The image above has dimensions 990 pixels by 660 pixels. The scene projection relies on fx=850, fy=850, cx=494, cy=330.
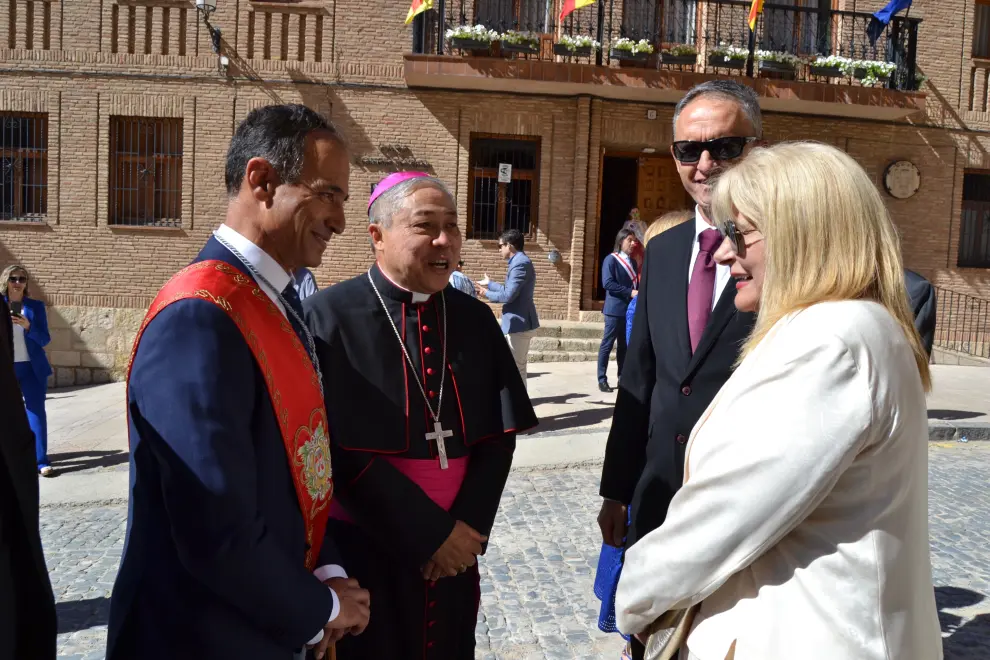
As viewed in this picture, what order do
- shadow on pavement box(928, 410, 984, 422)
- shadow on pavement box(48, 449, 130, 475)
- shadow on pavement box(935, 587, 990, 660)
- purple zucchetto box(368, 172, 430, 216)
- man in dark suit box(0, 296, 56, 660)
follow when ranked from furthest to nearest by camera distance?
shadow on pavement box(928, 410, 984, 422) < shadow on pavement box(48, 449, 130, 475) < shadow on pavement box(935, 587, 990, 660) < purple zucchetto box(368, 172, 430, 216) < man in dark suit box(0, 296, 56, 660)

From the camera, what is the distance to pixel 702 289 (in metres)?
2.62

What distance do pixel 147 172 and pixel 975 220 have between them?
14.9 metres

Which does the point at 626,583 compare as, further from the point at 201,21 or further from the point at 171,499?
the point at 201,21

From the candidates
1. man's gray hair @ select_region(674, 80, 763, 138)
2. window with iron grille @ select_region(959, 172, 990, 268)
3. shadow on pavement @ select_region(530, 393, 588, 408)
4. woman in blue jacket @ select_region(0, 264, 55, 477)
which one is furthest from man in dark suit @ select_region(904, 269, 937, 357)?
window with iron grille @ select_region(959, 172, 990, 268)

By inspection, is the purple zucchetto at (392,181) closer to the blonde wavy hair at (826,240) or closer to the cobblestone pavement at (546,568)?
the blonde wavy hair at (826,240)

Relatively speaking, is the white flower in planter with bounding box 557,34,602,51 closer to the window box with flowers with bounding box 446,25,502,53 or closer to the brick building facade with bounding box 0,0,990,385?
the brick building facade with bounding box 0,0,990,385

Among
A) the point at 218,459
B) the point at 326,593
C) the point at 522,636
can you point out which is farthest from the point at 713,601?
the point at 522,636

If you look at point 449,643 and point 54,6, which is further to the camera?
point 54,6

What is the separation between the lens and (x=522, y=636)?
405 centimetres

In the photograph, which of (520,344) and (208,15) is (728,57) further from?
(208,15)

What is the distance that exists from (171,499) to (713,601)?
108cm

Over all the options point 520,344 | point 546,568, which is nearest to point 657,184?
point 520,344

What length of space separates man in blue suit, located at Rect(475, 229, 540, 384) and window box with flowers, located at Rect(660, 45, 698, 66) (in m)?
6.74

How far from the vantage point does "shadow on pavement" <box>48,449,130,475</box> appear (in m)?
7.92
